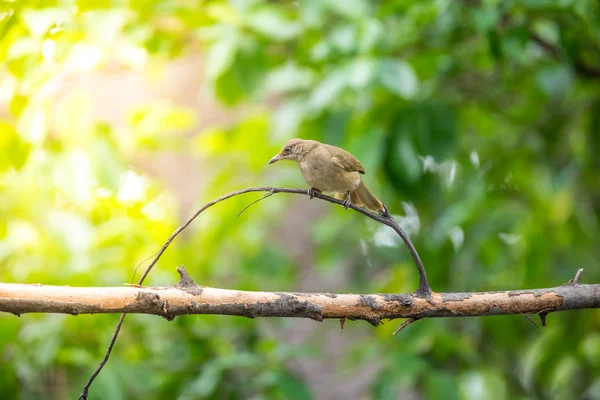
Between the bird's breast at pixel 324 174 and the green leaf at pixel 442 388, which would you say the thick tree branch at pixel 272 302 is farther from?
the green leaf at pixel 442 388

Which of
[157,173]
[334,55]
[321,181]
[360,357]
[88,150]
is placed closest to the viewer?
[321,181]

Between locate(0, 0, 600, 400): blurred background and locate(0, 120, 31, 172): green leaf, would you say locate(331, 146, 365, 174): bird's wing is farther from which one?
locate(0, 120, 31, 172): green leaf

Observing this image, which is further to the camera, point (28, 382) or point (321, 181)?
point (28, 382)

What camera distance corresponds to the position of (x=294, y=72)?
12.3 feet

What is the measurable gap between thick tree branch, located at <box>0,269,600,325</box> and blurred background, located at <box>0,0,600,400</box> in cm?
133

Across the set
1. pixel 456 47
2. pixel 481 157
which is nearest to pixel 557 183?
pixel 481 157

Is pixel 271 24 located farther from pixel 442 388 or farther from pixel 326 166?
pixel 442 388

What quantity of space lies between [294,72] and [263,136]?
50 centimetres

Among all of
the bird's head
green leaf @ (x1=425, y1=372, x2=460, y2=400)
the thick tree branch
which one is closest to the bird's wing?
the bird's head

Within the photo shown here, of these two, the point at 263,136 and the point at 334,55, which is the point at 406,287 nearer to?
the point at 263,136

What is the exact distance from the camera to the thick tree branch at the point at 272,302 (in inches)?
63.4

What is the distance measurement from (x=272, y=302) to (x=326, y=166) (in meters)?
0.75

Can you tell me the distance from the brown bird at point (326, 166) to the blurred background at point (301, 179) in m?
0.65

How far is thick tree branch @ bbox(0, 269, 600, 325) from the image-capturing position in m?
1.61
